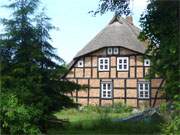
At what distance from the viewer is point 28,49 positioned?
1596cm

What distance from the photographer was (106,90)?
40.1m

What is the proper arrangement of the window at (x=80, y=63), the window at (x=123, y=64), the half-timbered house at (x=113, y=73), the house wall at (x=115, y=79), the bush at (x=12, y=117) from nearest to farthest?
1. the bush at (x=12, y=117)
2. the house wall at (x=115, y=79)
3. the half-timbered house at (x=113, y=73)
4. the window at (x=123, y=64)
5. the window at (x=80, y=63)

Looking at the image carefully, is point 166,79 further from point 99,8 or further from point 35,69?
point 35,69

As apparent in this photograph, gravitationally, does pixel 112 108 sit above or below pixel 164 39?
below

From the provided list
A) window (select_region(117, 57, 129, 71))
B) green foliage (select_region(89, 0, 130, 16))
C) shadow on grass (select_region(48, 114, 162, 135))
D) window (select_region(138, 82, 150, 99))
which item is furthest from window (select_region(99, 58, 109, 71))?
green foliage (select_region(89, 0, 130, 16))

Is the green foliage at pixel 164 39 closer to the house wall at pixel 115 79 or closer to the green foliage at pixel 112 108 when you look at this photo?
the green foliage at pixel 112 108

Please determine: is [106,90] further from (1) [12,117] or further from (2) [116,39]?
(1) [12,117]

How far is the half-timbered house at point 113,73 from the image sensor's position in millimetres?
39375

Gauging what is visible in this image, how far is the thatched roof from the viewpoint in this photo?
1569 inches

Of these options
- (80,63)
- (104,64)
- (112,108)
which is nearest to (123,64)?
(104,64)

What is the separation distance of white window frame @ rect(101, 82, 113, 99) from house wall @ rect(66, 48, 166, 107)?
0.26 metres

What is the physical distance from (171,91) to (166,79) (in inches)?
10.2

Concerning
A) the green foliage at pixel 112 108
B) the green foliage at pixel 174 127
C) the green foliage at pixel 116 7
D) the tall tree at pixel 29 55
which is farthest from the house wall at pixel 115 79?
the green foliage at pixel 174 127

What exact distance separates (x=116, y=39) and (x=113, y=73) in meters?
2.83
